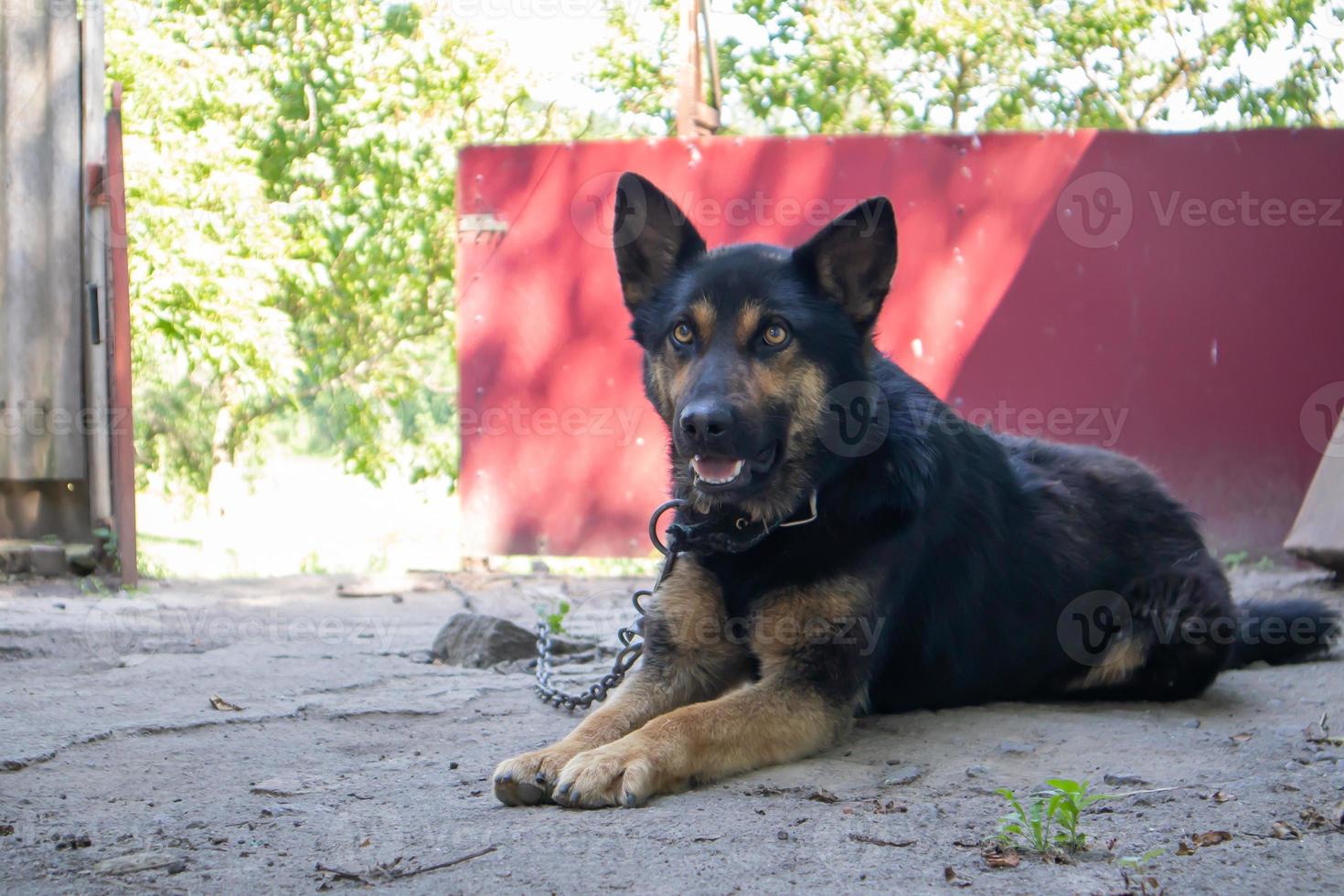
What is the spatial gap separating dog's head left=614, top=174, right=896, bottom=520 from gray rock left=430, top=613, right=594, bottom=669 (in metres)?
1.30

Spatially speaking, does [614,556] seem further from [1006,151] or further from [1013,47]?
[1013,47]

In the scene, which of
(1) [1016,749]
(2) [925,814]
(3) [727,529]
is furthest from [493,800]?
(1) [1016,749]

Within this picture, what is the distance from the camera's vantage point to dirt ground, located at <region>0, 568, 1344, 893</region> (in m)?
2.28

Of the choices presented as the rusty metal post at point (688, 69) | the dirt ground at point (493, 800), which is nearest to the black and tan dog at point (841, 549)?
the dirt ground at point (493, 800)

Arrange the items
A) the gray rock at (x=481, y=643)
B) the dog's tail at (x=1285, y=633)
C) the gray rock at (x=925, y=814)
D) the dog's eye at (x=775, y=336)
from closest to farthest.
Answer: the gray rock at (x=925, y=814) < the dog's eye at (x=775, y=336) < the dog's tail at (x=1285, y=633) < the gray rock at (x=481, y=643)

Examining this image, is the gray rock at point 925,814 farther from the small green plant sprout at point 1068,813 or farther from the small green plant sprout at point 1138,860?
the small green plant sprout at point 1138,860

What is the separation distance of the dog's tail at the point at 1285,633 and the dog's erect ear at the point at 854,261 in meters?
1.96

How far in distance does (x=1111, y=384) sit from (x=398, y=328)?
9.20 metres

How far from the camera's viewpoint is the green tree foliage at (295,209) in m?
10.9

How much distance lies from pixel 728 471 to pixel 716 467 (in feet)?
0.13

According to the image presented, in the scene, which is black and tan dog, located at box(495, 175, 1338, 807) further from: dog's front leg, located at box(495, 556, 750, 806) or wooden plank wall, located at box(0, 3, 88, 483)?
wooden plank wall, located at box(0, 3, 88, 483)

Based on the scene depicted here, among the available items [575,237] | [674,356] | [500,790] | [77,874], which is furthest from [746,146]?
[77,874]

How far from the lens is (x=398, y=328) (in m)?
14.6

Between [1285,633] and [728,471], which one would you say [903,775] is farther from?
[1285,633]
